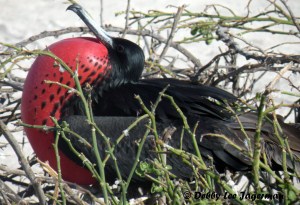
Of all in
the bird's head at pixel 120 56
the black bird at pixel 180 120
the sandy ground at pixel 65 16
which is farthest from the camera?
the sandy ground at pixel 65 16

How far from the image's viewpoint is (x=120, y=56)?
3359 mm

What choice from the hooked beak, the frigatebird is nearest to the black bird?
the frigatebird

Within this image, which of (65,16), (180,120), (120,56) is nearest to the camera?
(180,120)

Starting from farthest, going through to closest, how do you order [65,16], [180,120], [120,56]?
[65,16], [120,56], [180,120]

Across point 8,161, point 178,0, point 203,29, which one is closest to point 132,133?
point 203,29

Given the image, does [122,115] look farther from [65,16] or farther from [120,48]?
[65,16]

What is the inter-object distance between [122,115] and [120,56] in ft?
0.89

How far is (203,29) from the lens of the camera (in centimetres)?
351

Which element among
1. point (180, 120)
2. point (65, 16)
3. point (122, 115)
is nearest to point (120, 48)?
point (122, 115)

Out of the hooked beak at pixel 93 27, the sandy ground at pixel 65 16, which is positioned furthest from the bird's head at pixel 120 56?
the sandy ground at pixel 65 16

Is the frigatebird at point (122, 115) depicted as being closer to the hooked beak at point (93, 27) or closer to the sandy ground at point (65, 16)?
the hooked beak at point (93, 27)

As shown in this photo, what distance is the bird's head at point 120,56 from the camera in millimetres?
3303

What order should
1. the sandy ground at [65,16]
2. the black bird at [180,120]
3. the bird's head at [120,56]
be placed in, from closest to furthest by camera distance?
1. the black bird at [180,120]
2. the bird's head at [120,56]
3. the sandy ground at [65,16]

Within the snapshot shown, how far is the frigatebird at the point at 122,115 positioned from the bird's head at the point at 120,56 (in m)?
0.05
